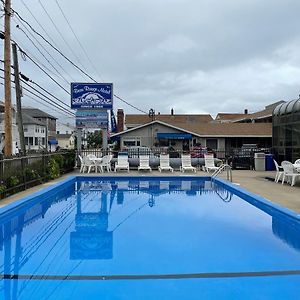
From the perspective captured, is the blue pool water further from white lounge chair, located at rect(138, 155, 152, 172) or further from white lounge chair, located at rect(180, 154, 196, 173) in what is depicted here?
white lounge chair, located at rect(180, 154, 196, 173)

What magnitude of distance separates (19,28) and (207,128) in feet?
83.8

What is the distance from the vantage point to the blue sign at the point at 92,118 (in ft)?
72.8

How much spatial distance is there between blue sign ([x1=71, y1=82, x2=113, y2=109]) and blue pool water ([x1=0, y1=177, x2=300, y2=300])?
33.7 feet

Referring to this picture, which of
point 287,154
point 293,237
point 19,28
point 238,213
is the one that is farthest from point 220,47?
point 293,237

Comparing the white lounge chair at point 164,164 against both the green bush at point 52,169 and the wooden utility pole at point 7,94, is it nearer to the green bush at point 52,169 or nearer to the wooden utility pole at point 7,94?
the green bush at point 52,169

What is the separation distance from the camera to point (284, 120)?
19.1m

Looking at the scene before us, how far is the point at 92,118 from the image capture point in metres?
22.3

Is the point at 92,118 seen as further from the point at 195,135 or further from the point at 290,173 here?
the point at 195,135

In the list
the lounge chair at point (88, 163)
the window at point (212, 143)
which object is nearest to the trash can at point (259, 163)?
the lounge chair at point (88, 163)

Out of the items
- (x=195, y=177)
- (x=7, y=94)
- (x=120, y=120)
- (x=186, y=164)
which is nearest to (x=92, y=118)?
(x=186, y=164)

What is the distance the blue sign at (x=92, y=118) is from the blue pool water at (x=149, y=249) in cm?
1000

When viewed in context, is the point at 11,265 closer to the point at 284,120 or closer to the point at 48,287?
the point at 48,287

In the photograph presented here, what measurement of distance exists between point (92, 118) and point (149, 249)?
1611cm

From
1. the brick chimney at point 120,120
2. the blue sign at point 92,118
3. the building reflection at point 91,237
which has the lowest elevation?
the building reflection at point 91,237
